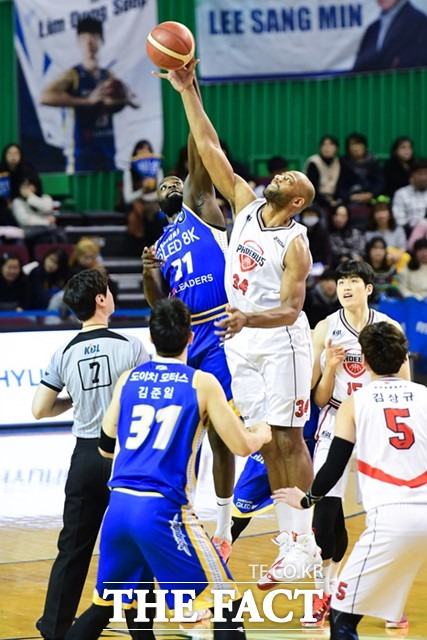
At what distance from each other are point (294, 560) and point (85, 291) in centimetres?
190

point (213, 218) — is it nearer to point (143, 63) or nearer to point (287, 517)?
point (287, 517)

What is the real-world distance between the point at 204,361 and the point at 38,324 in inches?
243

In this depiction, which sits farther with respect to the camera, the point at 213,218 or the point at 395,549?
the point at 213,218

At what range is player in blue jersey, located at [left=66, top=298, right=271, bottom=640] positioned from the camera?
4.89 metres

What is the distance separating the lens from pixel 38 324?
523 inches

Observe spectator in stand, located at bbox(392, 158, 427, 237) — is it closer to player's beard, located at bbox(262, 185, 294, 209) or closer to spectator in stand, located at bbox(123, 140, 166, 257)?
spectator in stand, located at bbox(123, 140, 166, 257)

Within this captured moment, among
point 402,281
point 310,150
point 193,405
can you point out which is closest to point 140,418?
point 193,405

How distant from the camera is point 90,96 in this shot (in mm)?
17984

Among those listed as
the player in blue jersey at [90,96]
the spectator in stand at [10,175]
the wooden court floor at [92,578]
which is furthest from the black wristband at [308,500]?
the player in blue jersey at [90,96]

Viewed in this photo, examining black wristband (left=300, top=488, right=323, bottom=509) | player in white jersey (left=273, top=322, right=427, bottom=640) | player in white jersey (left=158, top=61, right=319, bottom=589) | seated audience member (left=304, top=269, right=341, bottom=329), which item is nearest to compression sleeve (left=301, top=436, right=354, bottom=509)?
player in white jersey (left=273, top=322, right=427, bottom=640)

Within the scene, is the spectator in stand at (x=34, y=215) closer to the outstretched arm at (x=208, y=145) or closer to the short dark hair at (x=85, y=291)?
the outstretched arm at (x=208, y=145)

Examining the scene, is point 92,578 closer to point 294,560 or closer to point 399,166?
point 294,560

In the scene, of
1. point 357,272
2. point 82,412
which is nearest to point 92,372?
point 82,412

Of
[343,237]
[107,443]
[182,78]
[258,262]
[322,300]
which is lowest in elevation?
[322,300]
